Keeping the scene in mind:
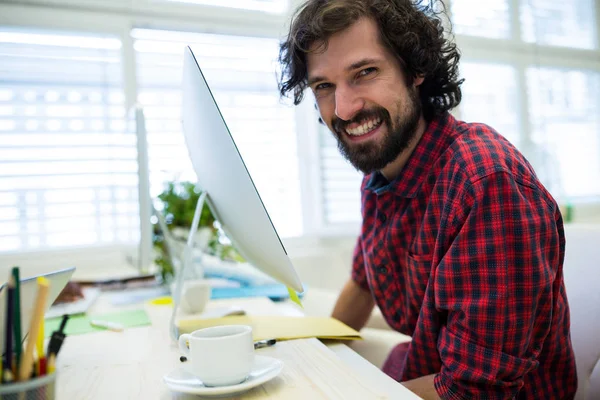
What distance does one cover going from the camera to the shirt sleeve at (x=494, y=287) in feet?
2.51

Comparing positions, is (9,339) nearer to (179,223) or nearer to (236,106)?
(179,223)

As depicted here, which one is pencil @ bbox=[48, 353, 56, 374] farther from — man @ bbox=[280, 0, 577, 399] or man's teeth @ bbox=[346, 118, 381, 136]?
man's teeth @ bbox=[346, 118, 381, 136]

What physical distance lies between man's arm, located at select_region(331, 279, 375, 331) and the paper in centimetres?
33

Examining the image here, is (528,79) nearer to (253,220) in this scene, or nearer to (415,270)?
(415,270)

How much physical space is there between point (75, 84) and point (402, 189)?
2.00m

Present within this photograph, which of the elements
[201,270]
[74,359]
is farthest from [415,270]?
[201,270]

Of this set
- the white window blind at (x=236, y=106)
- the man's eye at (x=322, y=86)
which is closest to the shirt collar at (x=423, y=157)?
the man's eye at (x=322, y=86)

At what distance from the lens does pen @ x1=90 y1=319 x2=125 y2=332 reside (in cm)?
100

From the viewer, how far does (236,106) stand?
275 cm

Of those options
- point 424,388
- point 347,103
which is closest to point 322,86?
point 347,103

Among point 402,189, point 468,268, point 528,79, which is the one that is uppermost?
point 528,79

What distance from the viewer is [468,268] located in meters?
0.79

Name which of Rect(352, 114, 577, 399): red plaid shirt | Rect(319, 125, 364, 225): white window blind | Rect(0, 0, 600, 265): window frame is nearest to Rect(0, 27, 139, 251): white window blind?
Rect(0, 0, 600, 265): window frame

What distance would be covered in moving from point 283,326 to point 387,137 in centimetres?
45
